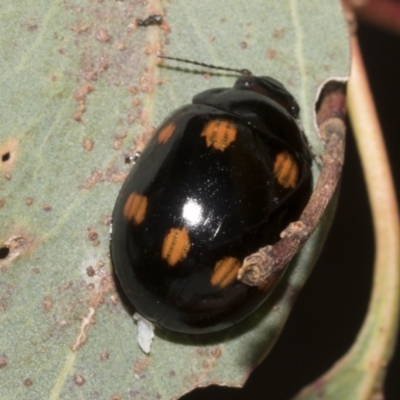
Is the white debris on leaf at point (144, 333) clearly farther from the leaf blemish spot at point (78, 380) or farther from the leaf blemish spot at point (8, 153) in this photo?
the leaf blemish spot at point (8, 153)

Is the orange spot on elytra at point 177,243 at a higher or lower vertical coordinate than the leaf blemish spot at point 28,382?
higher

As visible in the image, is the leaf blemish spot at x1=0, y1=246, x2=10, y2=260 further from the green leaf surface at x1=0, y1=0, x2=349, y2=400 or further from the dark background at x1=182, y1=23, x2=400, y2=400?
the dark background at x1=182, y1=23, x2=400, y2=400

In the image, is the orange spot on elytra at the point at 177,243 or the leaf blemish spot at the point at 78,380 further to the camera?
the leaf blemish spot at the point at 78,380

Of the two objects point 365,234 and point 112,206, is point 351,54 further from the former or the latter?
point 365,234

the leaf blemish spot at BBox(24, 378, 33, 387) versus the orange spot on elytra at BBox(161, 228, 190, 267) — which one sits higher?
the orange spot on elytra at BBox(161, 228, 190, 267)

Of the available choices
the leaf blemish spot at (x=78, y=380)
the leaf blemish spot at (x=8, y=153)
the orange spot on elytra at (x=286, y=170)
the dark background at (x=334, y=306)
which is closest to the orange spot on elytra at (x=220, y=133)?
the orange spot on elytra at (x=286, y=170)

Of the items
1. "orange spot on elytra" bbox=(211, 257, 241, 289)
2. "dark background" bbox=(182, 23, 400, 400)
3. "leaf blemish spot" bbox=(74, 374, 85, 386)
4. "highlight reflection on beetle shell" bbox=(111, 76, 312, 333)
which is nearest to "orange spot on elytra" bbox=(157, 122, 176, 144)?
"highlight reflection on beetle shell" bbox=(111, 76, 312, 333)

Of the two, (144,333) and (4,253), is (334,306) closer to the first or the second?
(144,333)
